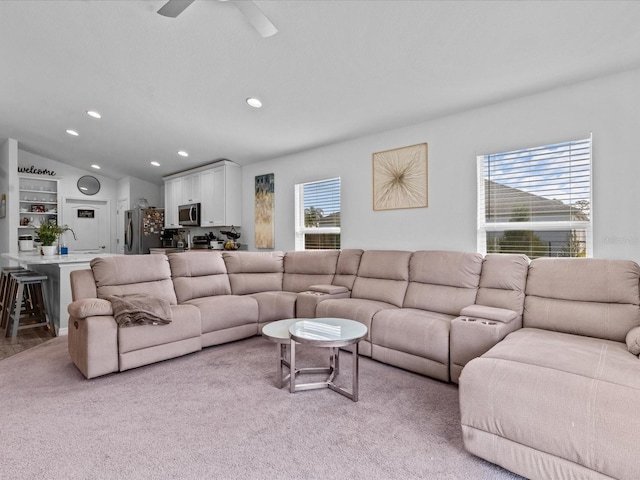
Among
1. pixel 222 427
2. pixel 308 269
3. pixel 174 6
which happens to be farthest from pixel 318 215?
pixel 222 427

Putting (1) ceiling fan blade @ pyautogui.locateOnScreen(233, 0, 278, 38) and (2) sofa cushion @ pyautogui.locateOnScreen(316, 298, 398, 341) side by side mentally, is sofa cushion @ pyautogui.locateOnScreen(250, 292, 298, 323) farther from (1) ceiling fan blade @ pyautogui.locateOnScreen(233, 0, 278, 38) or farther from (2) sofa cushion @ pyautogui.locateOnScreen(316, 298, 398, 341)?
(1) ceiling fan blade @ pyautogui.locateOnScreen(233, 0, 278, 38)

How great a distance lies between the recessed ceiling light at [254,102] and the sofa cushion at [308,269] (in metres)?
1.84

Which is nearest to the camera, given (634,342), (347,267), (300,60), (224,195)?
(634,342)

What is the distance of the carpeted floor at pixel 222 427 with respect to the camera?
1.71m

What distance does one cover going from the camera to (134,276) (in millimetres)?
3473

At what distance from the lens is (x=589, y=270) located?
2.58 meters

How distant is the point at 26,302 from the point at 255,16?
4.72 metres

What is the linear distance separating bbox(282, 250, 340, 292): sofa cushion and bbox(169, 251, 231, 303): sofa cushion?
77 cm

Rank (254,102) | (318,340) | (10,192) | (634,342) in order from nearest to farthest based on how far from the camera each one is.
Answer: (634,342), (318,340), (254,102), (10,192)

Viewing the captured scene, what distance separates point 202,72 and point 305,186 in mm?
2164

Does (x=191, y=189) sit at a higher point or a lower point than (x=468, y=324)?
higher

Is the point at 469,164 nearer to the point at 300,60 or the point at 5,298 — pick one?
the point at 300,60

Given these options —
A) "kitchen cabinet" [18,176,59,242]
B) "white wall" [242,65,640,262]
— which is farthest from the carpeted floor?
"kitchen cabinet" [18,176,59,242]

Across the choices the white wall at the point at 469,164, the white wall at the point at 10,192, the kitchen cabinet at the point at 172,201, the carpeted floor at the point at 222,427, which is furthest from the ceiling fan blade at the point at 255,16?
the white wall at the point at 10,192
